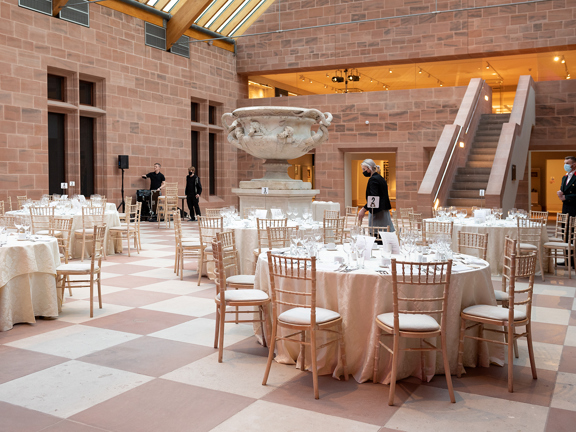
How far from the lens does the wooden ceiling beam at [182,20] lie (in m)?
16.4

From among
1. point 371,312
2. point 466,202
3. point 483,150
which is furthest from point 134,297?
point 483,150

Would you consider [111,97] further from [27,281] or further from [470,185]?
[27,281]

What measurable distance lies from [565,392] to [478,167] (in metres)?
10.8

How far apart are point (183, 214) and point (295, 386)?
14270 millimetres

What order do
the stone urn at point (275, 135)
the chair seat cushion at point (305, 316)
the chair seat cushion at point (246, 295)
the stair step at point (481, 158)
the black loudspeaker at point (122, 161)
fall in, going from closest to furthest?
the chair seat cushion at point (305, 316), the chair seat cushion at point (246, 295), the stone urn at point (275, 135), the stair step at point (481, 158), the black loudspeaker at point (122, 161)

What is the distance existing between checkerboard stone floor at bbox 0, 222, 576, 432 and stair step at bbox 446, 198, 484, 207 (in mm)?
7186

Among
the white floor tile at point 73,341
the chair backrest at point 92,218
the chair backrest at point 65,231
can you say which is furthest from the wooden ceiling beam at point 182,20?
the white floor tile at point 73,341

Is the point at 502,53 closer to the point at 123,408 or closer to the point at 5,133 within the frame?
the point at 5,133

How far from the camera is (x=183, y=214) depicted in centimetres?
1756

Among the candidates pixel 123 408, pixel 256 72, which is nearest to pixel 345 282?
pixel 123 408

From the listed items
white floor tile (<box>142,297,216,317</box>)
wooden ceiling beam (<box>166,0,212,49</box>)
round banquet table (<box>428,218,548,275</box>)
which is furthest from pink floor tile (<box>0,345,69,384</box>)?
wooden ceiling beam (<box>166,0,212,49</box>)

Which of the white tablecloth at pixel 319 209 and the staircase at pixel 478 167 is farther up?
the staircase at pixel 478 167

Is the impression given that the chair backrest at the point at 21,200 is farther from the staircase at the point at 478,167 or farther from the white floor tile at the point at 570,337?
the white floor tile at the point at 570,337

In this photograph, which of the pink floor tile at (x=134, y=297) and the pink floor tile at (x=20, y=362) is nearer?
the pink floor tile at (x=20, y=362)
